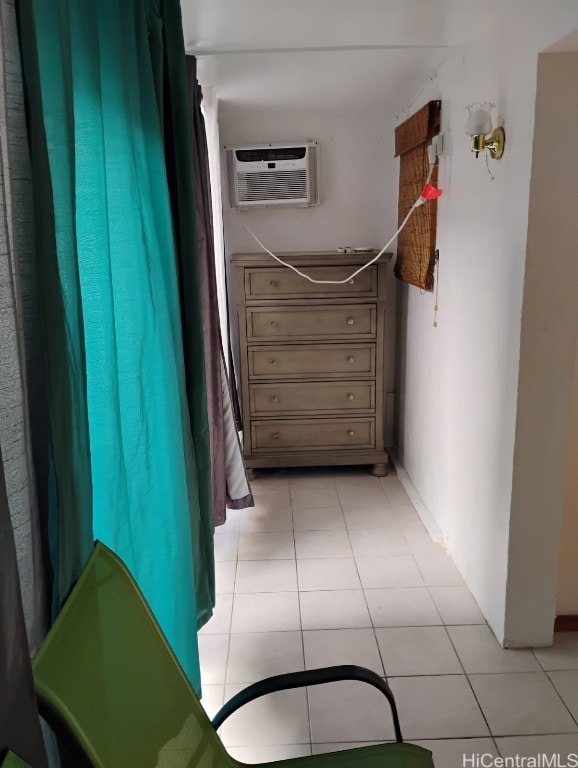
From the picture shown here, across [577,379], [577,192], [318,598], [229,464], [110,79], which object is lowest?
[318,598]

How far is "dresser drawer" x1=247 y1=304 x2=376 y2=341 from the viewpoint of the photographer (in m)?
3.65

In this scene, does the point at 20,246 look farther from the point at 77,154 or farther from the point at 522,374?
the point at 522,374

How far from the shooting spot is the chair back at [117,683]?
0.93 metres

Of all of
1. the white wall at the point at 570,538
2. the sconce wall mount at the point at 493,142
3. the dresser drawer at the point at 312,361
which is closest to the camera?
the sconce wall mount at the point at 493,142

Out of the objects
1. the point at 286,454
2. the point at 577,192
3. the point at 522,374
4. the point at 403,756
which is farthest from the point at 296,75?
the point at 403,756

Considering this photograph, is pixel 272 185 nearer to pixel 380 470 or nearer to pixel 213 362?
pixel 213 362

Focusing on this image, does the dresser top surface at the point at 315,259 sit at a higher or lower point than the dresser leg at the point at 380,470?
higher

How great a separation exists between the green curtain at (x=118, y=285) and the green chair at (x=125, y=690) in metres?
0.09

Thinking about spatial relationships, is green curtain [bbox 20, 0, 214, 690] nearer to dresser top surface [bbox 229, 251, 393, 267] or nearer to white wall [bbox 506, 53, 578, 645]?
white wall [bbox 506, 53, 578, 645]

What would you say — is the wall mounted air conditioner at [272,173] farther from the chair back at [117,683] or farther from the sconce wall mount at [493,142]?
the chair back at [117,683]

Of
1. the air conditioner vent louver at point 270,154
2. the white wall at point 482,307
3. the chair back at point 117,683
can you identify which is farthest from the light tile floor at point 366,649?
the air conditioner vent louver at point 270,154

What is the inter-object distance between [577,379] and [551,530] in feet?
1.79

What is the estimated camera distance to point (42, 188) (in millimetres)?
858

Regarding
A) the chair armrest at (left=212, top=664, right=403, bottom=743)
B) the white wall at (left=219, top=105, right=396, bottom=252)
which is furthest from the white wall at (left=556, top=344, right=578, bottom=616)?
the white wall at (left=219, top=105, right=396, bottom=252)
